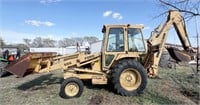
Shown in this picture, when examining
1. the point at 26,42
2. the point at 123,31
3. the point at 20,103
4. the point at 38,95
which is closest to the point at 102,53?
the point at 123,31

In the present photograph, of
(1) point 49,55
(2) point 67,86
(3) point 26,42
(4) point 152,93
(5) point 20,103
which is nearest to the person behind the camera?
(5) point 20,103

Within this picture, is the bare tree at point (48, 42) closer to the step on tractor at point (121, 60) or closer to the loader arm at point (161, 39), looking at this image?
the step on tractor at point (121, 60)

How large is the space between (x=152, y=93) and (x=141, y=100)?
3.18ft

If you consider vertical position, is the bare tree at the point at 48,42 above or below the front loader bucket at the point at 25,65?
above

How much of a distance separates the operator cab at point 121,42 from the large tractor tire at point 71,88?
4.24ft

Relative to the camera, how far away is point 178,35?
28.4 feet

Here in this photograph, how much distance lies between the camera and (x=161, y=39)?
845cm

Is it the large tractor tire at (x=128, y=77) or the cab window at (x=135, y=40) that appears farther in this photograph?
the cab window at (x=135, y=40)

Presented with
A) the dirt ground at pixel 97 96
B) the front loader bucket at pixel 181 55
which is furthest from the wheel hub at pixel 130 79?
the front loader bucket at pixel 181 55

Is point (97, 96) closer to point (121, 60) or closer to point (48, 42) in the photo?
point (121, 60)

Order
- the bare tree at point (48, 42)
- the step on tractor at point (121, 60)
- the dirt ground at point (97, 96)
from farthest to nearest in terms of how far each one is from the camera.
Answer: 1. the bare tree at point (48, 42)
2. the step on tractor at point (121, 60)
3. the dirt ground at point (97, 96)

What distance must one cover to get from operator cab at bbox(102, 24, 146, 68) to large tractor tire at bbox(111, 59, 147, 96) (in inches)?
12.6

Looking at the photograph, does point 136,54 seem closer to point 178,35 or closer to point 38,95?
point 178,35

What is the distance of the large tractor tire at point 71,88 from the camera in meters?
7.20
